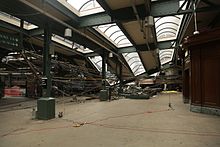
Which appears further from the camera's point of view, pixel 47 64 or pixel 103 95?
pixel 103 95

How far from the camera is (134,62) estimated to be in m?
20.7

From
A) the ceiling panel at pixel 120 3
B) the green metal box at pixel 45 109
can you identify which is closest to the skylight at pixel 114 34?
the ceiling panel at pixel 120 3

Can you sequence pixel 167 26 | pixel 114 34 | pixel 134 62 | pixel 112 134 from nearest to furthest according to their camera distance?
pixel 112 134 → pixel 167 26 → pixel 114 34 → pixel 134 62

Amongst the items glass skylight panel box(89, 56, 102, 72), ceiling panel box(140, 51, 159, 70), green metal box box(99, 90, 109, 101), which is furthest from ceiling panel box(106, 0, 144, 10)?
glass skylight panel box(89, 56, 102, 72)

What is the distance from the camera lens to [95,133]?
460cm

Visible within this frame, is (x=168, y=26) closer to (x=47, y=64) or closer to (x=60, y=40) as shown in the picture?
(x=60, y=40)

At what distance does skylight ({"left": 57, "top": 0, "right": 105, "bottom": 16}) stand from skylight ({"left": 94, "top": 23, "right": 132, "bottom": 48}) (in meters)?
1.92

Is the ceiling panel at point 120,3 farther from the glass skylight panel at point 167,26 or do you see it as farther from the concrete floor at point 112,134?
the concrete floor at point 112,134

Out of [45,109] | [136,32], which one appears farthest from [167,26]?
[45,109]

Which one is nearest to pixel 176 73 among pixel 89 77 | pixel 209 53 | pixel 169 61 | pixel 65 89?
pixel 169 61

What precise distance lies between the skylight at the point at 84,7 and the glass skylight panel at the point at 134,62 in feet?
29.2

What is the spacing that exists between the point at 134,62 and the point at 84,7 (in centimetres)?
1335

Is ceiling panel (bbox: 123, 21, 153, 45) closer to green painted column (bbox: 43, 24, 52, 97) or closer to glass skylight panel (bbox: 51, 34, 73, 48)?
green painted column (bbox: 43, 24, 52, 97)

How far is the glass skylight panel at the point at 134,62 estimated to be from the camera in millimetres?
17884
